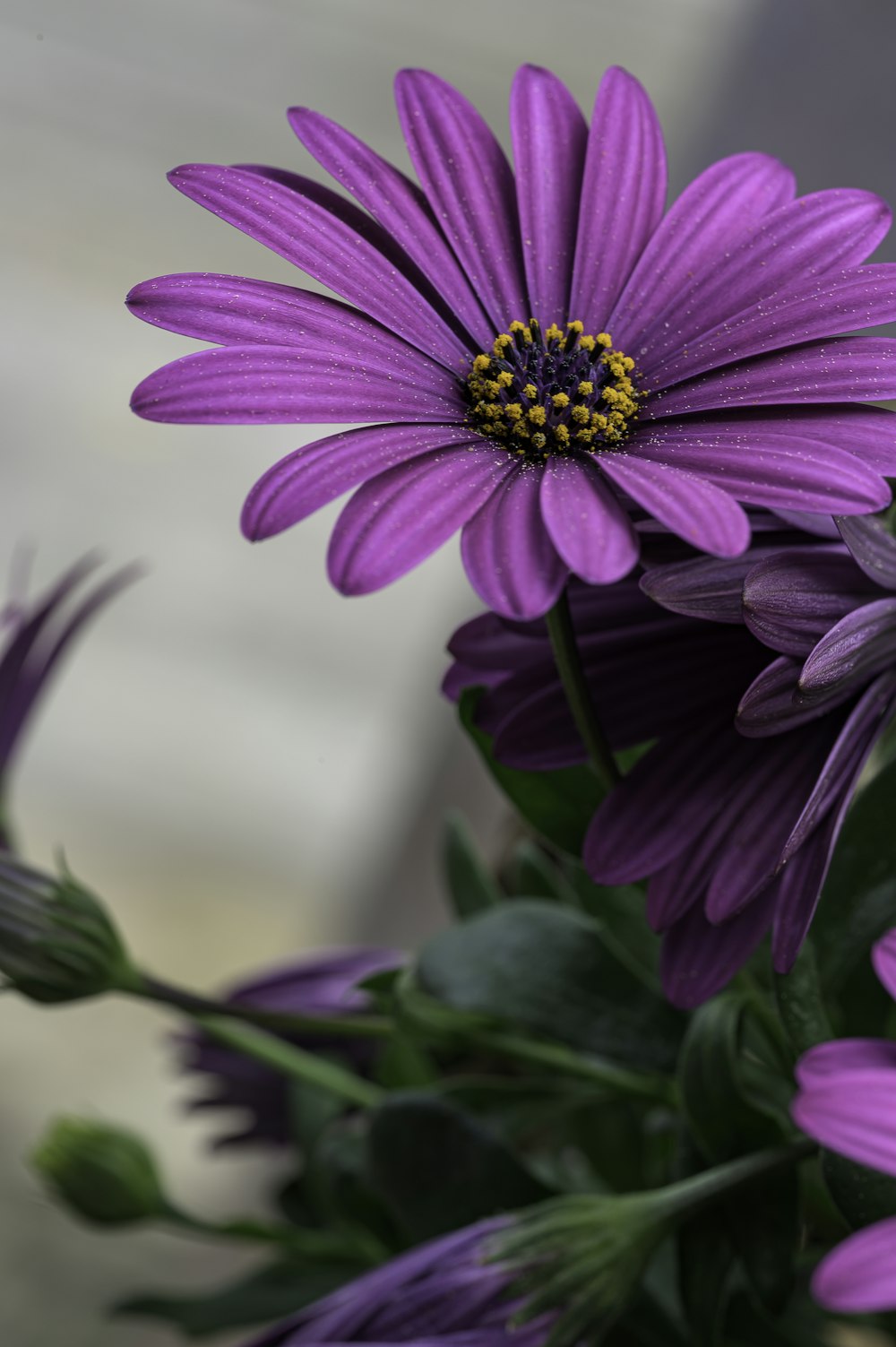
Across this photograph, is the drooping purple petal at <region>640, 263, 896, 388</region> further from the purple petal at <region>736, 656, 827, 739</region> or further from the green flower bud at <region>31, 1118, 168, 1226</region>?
the green flower bud at <region>31, 1118, 168, 1226</region>

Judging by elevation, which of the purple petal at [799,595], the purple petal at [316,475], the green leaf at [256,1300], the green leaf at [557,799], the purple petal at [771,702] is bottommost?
the green leaf at [256,1300]

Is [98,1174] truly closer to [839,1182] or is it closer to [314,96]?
[839,1182]

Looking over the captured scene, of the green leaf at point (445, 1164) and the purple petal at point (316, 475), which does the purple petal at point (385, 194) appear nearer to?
the purple petal at point (316, 475)

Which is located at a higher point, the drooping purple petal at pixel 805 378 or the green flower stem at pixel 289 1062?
the drooping purple petal at pixel 805 378

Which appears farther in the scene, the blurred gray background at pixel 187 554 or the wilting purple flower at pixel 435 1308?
the blurred gray background at pixel 187 554

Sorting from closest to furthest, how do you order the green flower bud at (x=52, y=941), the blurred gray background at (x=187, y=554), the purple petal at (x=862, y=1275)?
the purple petal at (x=862, y=1275), the green flower bud at (x=52, y=941), the blurred gray background at (x=187, y=554)

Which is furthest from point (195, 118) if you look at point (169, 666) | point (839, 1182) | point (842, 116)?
point (839, 1182)

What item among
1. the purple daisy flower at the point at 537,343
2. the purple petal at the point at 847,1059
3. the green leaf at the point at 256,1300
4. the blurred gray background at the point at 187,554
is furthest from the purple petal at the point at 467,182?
the blurred gray background at the point at 187,554
